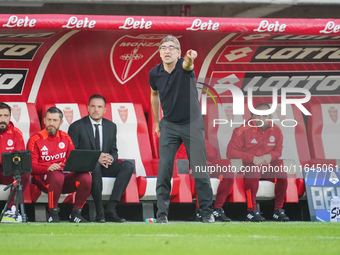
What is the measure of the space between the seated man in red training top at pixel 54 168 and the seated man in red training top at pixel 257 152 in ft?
5.85

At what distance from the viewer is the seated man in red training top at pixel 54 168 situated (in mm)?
8906

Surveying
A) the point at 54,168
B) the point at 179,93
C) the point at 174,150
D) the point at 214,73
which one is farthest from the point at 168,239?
the point at 214,73

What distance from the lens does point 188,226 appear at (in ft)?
24.9

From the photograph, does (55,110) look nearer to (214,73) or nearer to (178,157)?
(178,157)

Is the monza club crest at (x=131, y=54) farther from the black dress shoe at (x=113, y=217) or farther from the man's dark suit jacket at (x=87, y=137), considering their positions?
the black dress shoe at (x=113, y=217)

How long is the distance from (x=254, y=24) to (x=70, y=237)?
4.29 metres

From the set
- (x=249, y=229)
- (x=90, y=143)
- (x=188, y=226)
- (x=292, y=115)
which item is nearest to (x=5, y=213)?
(x=90, y=143)

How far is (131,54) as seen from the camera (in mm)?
10938

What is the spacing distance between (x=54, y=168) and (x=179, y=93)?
1983 millimetres

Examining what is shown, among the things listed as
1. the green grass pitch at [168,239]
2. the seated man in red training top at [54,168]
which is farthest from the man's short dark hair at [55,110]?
the green grass pitch at [168,239]

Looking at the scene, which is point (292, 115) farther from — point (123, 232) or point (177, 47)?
point (123, 232)

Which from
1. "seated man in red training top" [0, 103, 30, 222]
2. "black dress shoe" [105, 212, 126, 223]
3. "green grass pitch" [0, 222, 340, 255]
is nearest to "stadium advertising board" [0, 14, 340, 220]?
"seated man in red training top" [0, 103, 30, 222]

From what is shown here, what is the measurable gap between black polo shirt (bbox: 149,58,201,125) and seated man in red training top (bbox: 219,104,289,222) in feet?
6.55

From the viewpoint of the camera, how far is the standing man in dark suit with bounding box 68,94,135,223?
927 cm
